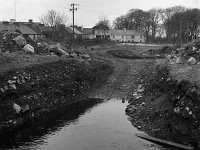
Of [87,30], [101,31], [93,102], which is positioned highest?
[87,30]

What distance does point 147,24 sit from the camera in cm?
13888

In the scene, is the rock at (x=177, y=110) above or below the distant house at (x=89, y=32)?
below

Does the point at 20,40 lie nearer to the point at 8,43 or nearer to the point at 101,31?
the point at 8,43

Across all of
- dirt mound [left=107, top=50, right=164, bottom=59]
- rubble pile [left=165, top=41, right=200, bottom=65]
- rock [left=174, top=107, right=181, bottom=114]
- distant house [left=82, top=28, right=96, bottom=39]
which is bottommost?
rock [left=174, top=107, right=181, bottom=114]

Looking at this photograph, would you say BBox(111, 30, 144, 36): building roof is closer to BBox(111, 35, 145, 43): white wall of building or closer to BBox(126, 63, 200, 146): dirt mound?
BBox(111, 35, 145, 43): white wall of building

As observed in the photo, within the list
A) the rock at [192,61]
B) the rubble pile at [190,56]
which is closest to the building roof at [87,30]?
the rubble pile at [190,56]

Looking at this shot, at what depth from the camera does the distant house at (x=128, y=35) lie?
13675 cm

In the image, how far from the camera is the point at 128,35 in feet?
449

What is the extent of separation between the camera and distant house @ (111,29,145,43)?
→ 137m

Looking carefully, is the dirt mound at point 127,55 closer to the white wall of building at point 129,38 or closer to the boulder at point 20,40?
the boulder at point 20,40

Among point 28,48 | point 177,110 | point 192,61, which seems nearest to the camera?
point 177,110

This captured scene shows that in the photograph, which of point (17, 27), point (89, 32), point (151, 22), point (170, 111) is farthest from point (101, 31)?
point (170, 111)

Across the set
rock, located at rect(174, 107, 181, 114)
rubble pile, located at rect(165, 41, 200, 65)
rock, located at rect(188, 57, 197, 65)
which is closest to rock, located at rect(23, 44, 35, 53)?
rubble pile, located at rect(165, 41, 200, 65)

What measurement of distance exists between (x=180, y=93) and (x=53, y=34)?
75.7 meters
